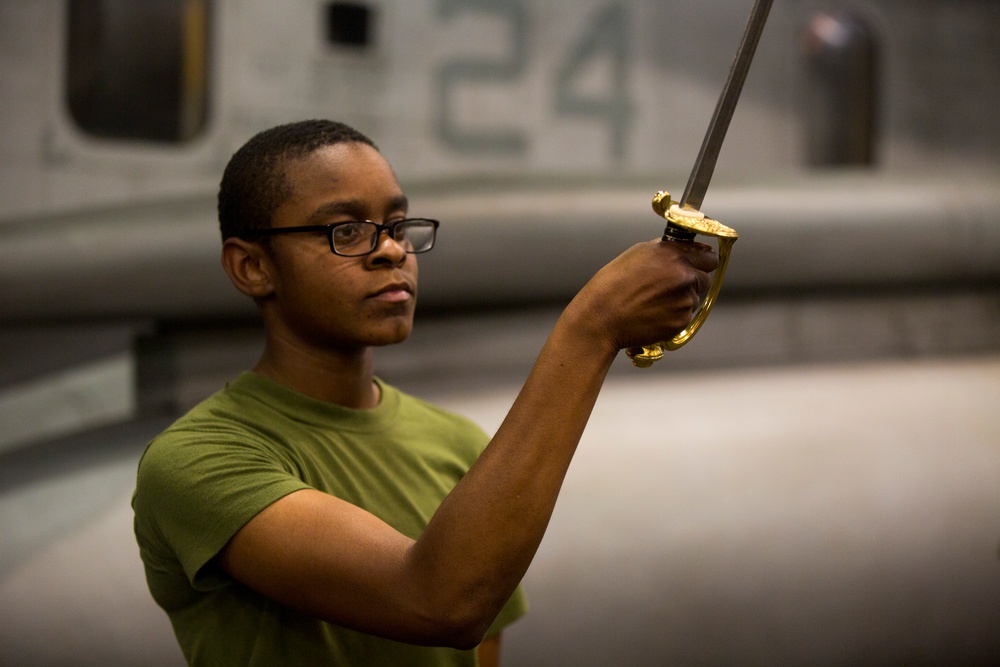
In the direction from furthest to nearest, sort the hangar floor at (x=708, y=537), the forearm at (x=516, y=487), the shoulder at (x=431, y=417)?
the hangar floor at (x=708, y=537) < the shoulder at (x=431, y=417) < the forearm at (x=516, y=487)

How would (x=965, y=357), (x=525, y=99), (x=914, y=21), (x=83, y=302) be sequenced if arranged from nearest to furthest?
(x=83, y=302) → (x=965, y=357) → (x=525, y=99) → (x=914, y=21)

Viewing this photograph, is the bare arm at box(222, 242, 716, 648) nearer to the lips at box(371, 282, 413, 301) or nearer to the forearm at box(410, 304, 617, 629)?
the forearm at box(410, 304, 617, 629)

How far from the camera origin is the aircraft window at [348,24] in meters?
2.23

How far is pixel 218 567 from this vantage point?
2.29ft

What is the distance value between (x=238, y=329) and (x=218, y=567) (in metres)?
1.25

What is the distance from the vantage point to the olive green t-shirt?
680 mm

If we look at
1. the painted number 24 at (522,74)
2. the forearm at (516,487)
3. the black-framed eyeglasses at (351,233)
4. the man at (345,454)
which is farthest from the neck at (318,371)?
the painted number 24 at (522,74)

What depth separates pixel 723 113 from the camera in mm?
614

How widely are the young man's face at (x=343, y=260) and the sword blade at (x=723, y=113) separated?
0.86 ft

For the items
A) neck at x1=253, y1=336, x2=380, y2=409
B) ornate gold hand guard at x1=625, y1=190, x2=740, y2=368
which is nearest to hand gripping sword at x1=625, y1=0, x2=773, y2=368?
ornate gold hand guard at x1=625, y1=190, x2=740, y2=368

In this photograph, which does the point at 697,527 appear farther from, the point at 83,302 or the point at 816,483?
the point at 83,302

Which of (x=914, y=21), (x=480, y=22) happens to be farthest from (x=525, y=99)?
(x=914, y=21)

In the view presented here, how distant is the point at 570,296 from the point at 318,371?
3.80ft

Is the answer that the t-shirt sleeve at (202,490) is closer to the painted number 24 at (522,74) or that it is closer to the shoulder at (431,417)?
the shoulder at (431,417)
